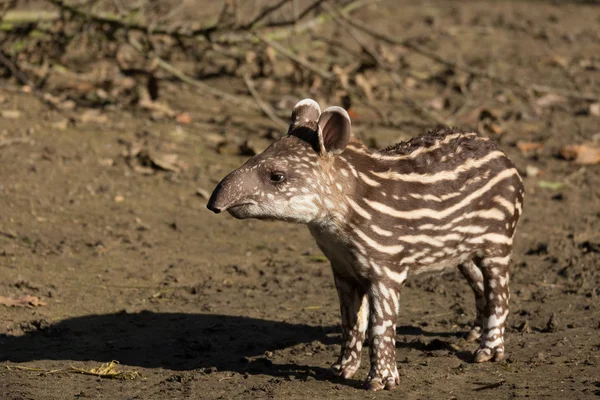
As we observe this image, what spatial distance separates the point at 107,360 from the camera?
7.14 meters

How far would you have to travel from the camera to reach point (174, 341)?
7.53 m

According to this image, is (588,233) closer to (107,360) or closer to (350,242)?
(350,242)

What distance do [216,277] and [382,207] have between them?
2810 mm

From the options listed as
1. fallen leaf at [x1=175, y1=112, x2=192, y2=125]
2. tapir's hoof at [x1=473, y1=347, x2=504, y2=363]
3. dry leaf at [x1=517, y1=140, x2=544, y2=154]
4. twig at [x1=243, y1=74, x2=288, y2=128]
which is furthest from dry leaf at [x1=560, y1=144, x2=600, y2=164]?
tapir's hoof at [x1=473, y1=347, x2=504, y2=363]

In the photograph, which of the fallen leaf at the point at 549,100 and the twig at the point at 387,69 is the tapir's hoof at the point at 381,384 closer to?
the twig at the point at 387,69

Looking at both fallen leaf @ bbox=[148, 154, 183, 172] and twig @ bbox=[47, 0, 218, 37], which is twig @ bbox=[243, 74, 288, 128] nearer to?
twig @ bbox=[47, 0, 218, 37]

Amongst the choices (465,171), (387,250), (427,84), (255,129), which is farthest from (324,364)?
(427,84)

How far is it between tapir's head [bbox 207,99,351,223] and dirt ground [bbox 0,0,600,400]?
3.68 feet

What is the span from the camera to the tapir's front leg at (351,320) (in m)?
6.79

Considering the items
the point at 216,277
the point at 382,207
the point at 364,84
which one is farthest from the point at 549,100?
the point at 382,207

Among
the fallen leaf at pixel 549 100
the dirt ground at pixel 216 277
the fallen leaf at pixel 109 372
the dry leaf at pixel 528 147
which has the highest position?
the fallen leaf at pixel 549 100

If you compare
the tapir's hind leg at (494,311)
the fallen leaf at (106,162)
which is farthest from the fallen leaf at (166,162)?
the tapir's hind leg at (494,311)

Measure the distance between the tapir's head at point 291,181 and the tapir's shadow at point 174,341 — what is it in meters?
1.20

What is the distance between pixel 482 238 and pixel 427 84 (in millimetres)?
7704
